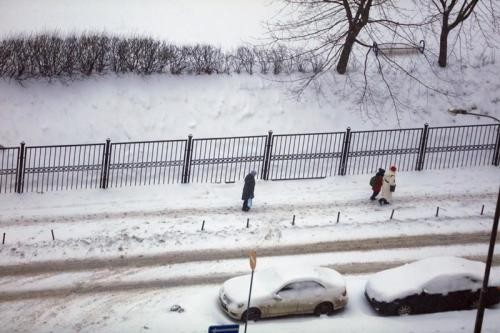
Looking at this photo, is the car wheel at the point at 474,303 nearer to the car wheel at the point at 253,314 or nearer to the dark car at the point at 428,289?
the dark car at the point at 428,289

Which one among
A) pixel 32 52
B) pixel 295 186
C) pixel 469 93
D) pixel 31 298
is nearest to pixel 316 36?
pixel 469 93

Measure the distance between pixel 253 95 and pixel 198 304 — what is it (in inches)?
445

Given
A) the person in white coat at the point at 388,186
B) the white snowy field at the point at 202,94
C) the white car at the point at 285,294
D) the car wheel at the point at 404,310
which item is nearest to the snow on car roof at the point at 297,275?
the white car at the point at 285,294

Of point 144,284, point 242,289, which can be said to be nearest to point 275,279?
point 242,289

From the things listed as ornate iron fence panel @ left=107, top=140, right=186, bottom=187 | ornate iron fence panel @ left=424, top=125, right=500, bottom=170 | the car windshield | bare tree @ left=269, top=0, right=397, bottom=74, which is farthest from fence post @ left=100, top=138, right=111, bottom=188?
ornate iron fence panel @ left=424, top=125, right=500, bottom=170

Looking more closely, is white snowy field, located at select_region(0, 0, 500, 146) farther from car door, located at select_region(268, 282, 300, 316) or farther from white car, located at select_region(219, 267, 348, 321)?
car door, located at select_region(268, 282, 300, 316)

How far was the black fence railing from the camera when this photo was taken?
23375 mm

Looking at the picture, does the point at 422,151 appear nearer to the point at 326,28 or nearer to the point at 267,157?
the point at 267,157

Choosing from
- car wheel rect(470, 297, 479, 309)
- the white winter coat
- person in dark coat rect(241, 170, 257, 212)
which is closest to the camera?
car wheel rect(470, 297, 479, 309)

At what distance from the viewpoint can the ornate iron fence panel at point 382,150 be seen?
25547mm

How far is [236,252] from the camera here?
66.9 ft

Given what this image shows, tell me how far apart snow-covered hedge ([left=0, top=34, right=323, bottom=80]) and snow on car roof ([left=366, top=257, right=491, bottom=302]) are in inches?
467

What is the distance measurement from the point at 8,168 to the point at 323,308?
454 inches

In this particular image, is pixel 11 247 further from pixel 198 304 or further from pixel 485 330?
pixel 485 330
